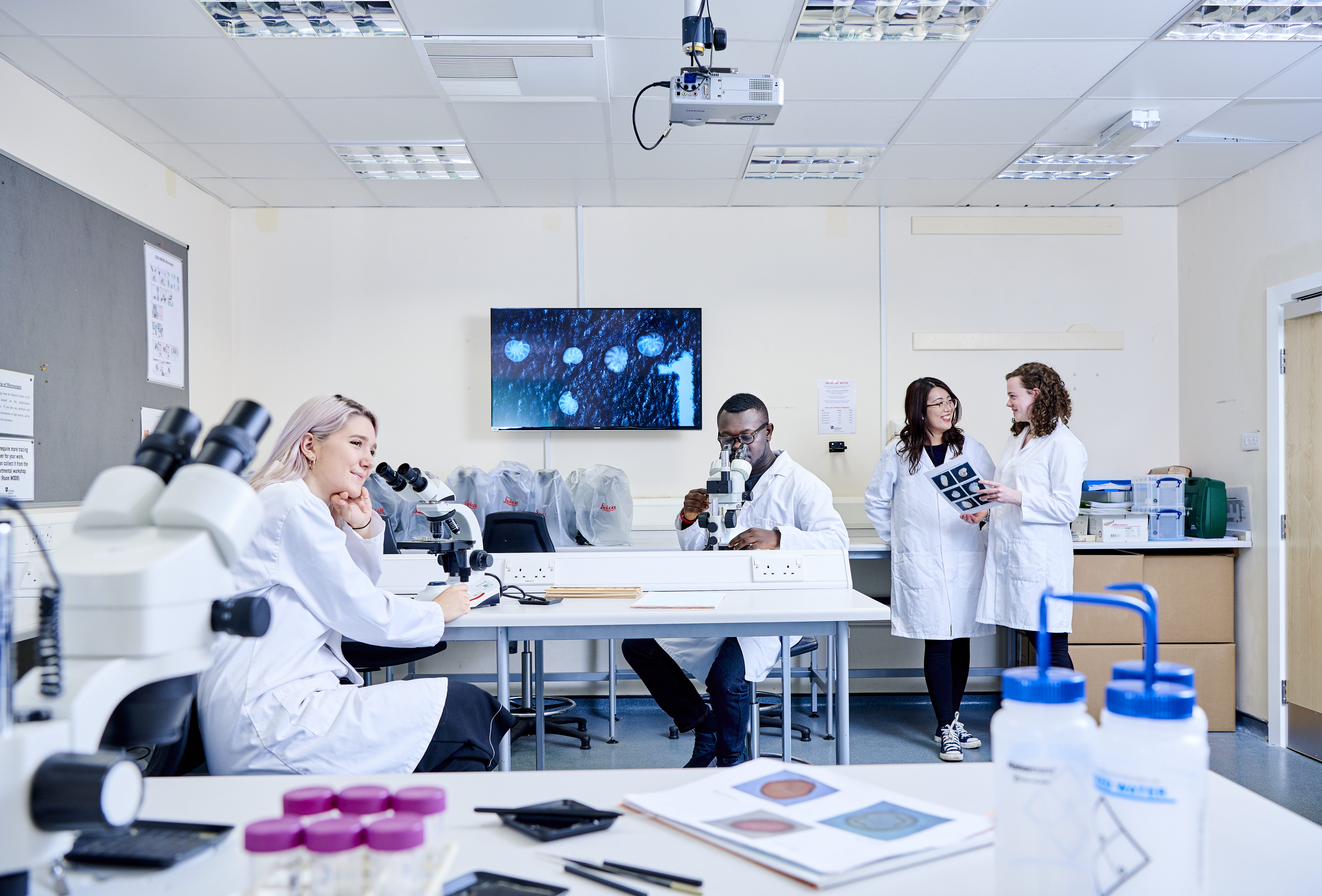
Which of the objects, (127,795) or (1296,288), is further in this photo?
(1296,288)

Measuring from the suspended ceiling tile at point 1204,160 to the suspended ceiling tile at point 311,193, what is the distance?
3.73 m

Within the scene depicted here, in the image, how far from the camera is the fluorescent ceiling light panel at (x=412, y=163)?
159 inches

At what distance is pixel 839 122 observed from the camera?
3672mm

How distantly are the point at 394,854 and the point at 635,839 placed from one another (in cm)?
34

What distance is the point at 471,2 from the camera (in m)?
2.72

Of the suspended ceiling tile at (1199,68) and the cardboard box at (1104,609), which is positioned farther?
the cardboard box at (1104,609)

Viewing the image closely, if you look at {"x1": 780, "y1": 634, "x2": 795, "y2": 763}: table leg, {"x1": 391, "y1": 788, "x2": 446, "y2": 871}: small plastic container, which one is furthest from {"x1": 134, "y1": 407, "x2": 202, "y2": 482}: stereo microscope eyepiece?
{"x1": 780, "y1": 634, "x2": 795, "y2": 763}: table leg

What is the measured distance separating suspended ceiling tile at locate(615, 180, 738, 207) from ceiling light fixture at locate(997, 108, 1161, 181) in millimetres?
1367

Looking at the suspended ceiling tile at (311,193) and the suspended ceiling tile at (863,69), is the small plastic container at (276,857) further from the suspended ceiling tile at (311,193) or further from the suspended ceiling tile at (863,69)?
the suspended ceiling tile at (311,193)

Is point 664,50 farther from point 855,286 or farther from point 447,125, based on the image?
point 855,286

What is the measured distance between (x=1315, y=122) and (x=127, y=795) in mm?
4484

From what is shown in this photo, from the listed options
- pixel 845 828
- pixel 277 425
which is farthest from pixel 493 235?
pixel 845 828

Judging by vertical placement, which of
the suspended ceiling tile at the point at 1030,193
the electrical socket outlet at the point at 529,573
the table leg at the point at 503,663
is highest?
the suspended ceiling tile at the point at 1030,193

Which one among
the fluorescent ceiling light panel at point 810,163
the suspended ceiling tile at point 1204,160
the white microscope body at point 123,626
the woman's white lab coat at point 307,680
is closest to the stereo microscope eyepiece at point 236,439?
the white microscope body at point 123,626
